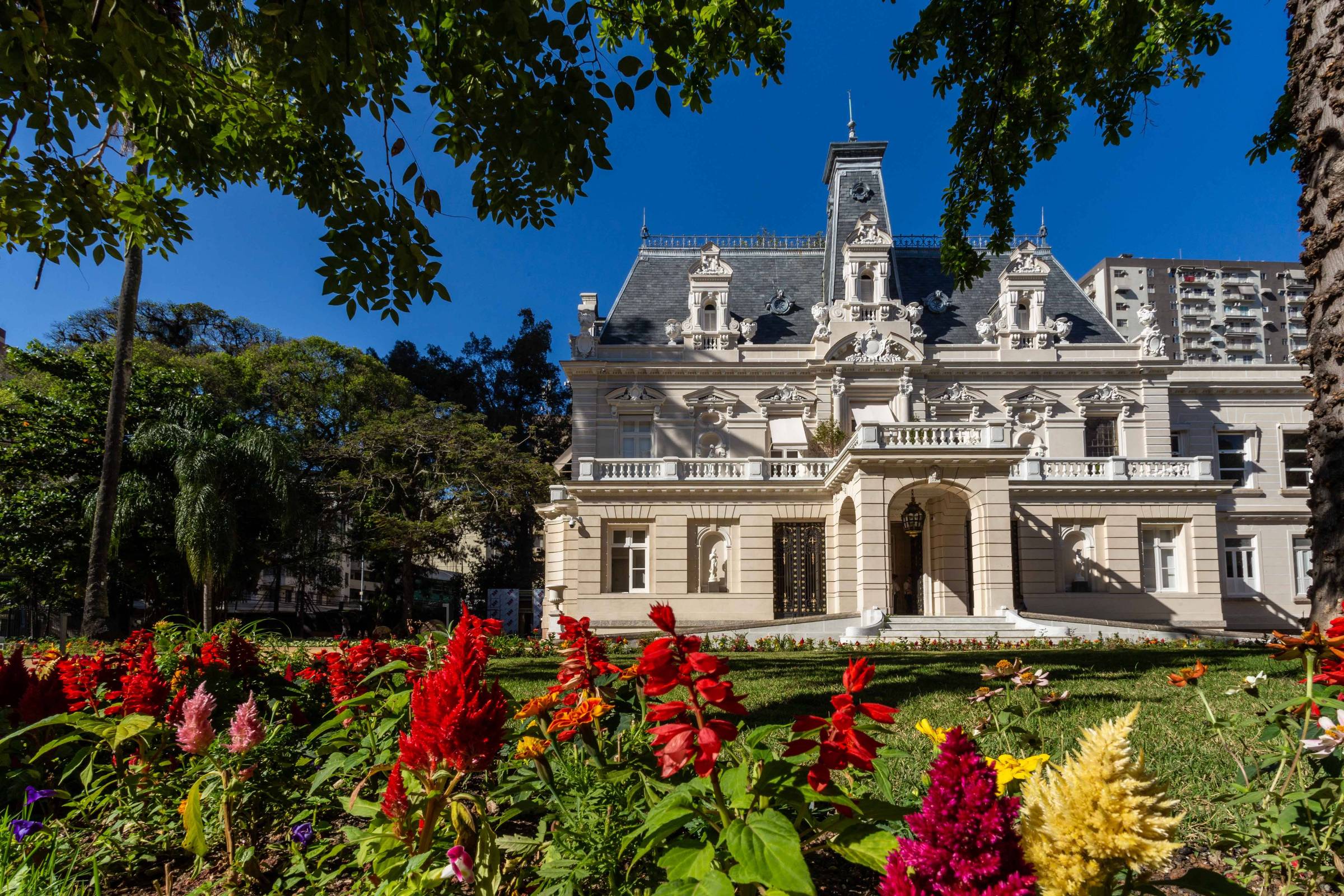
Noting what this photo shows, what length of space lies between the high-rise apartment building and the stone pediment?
7677 cm

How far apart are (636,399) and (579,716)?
23.8m

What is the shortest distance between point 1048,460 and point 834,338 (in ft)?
26.1

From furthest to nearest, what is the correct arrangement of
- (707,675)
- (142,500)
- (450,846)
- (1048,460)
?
1. (1048,460)
2. (142,500)
3. (450,846)
4. (707,675)

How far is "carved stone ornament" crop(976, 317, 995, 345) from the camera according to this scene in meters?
26.5

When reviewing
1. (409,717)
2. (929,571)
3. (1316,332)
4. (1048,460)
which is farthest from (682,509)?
(409,717)

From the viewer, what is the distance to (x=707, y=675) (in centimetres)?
184

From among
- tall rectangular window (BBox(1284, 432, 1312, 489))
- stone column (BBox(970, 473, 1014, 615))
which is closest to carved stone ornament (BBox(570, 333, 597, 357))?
stone column (BBox(970, 473, 1014, 615))

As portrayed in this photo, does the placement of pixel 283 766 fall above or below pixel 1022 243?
below

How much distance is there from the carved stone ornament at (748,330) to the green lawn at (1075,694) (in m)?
14.9

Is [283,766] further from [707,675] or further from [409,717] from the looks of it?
[707,675]

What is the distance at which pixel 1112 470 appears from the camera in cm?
2305

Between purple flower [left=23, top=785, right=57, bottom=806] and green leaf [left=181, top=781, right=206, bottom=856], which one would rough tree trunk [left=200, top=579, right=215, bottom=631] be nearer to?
purple flower [left=23, top=785, right=57, bottom=806]

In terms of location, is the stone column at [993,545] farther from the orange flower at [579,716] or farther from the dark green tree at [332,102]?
the orange flower at [579,716]

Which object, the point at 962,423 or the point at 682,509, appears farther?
the point at 682,509
